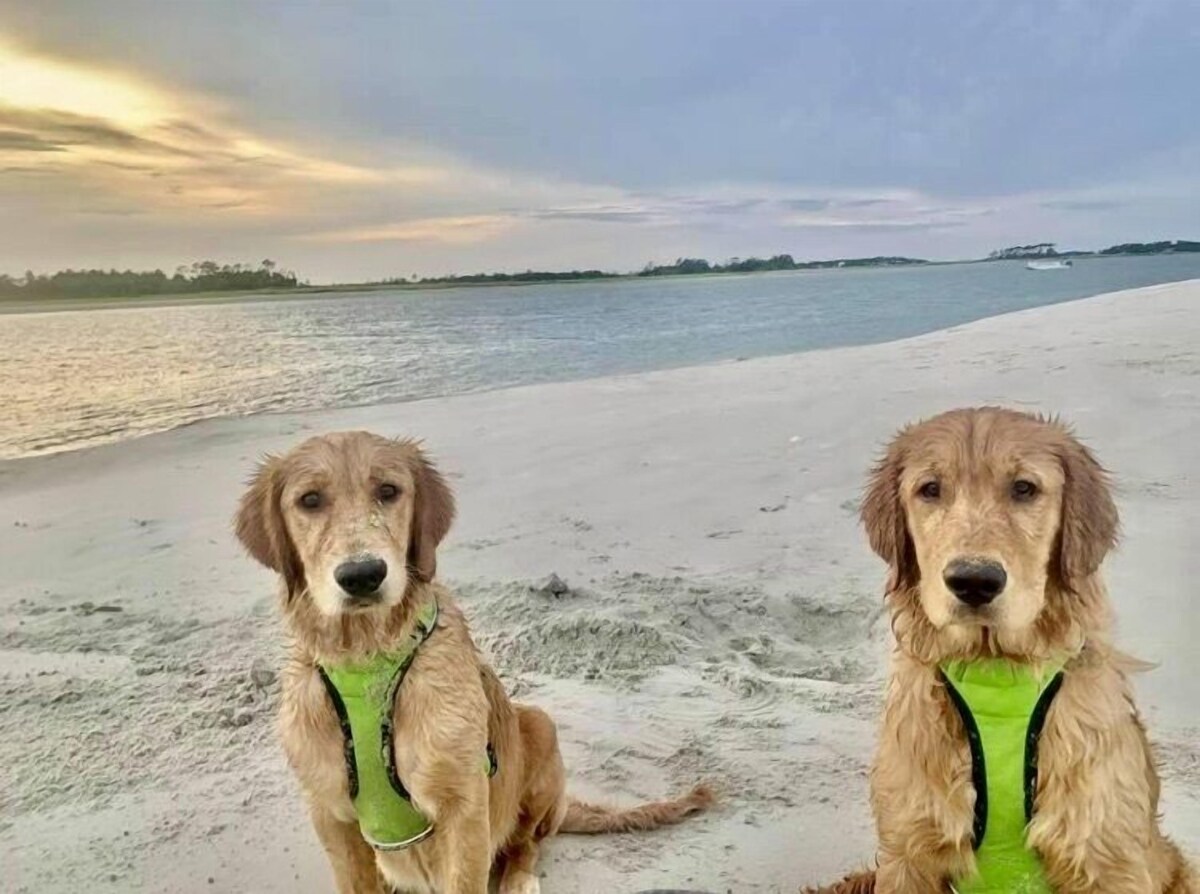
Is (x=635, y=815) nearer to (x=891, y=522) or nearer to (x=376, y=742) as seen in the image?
(x=376, y=742)

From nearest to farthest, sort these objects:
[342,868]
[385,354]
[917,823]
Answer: [917,823], [342,868], [385,354]

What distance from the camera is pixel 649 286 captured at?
4410 millimetres

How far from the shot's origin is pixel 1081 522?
5.76ft

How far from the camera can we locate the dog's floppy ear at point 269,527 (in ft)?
7.01

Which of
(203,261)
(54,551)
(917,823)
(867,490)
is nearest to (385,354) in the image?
(203,261)

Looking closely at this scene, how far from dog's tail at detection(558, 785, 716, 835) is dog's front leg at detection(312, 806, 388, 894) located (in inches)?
21.9

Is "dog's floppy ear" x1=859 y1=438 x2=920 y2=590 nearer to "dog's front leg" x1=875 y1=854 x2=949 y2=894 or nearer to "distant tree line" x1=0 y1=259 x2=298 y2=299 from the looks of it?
"dog's front leg" x1=875 y1=854 x2=949 y2=894

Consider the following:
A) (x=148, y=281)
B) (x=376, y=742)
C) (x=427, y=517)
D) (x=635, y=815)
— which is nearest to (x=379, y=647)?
(x=376, y=742)

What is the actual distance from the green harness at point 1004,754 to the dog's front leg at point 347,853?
1.34m

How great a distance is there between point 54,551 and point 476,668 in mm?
2564

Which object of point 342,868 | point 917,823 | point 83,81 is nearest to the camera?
point 917,823

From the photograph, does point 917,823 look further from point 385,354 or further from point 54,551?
point 54,551

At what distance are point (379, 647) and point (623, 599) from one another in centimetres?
183

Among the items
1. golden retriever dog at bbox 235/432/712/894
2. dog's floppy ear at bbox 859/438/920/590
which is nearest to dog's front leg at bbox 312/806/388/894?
golden retriever dog at bbox 235/432/712/894
